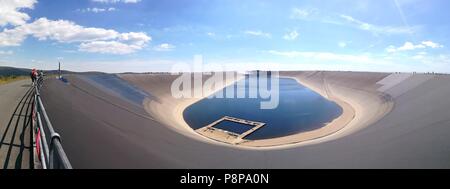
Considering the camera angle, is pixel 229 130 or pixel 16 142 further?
pixel 229 130

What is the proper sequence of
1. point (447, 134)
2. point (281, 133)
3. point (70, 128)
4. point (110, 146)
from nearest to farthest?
point (110, 146)
point (70, 128)
point (447, 134)
point (281, 133)

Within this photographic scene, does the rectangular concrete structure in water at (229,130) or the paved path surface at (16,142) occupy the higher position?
the paved path surface at (16,142)

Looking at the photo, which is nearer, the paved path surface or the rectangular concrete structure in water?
the paved path surface

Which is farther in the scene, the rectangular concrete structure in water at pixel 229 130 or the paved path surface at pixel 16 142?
the rectangular concrete structure in water at pixel 229 130

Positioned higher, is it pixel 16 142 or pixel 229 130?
pixel 16 142

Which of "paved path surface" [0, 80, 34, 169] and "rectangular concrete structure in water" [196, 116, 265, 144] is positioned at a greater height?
"paved path surface" [0, 80, 34, 169]
